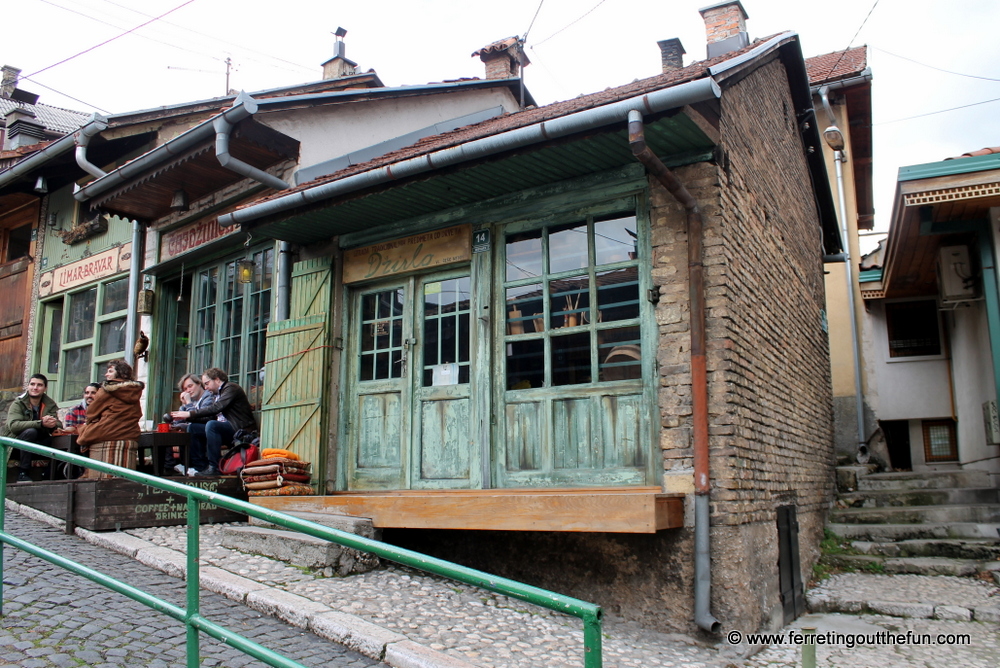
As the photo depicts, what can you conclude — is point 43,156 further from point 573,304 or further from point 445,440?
point 573,304

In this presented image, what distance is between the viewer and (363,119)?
9672mm

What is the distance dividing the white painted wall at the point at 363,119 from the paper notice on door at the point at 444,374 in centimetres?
334

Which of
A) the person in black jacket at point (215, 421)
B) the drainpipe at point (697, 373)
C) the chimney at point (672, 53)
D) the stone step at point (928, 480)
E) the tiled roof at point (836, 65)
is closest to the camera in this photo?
the drainpipe at point (697, 373)

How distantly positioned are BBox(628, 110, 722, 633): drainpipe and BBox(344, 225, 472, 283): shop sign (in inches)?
75.3

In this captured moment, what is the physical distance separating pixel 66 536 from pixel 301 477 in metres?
1.89

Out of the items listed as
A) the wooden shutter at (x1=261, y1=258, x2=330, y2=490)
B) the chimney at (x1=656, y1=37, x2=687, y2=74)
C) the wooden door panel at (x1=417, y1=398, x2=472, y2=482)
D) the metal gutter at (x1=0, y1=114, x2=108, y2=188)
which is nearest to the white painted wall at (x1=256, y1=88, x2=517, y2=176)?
the wooden shutter at (x1=261, y1=258, x2=330, y2=490)

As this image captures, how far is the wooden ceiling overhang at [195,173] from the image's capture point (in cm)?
834

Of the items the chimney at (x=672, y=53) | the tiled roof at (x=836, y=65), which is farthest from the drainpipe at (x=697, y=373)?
the tiled roof at (x=836, y=65)

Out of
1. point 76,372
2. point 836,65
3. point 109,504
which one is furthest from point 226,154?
point 836,65

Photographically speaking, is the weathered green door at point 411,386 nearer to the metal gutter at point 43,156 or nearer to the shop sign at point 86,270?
the metal gutter at point 43,156

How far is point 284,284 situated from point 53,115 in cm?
1635

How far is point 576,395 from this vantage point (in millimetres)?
5906

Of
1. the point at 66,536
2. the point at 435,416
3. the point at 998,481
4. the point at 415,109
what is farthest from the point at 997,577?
the point at 415,109

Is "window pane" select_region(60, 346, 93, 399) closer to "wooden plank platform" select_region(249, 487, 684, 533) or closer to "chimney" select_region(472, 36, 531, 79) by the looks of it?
"wooden plank platform" select_region(249, 487, 684, 533)
